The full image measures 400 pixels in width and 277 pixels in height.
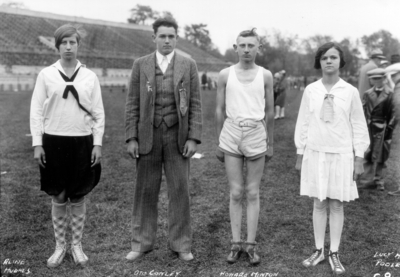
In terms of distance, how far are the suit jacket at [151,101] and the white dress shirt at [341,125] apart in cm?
106

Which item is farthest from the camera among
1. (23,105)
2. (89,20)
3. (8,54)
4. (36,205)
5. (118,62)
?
(89,20)

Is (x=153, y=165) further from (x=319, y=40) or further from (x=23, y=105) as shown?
(x=319, y=40)

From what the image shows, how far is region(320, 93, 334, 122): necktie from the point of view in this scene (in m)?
3.47

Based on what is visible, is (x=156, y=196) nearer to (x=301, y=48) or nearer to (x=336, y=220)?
(x=336, y=220)

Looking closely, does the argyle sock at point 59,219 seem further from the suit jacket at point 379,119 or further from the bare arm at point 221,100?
the suit jacket at point 379,119

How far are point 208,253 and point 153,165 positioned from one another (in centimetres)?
101

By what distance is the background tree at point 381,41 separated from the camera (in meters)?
38.0

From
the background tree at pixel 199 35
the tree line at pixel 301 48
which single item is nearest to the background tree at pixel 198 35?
the background tree at pixel 199 35

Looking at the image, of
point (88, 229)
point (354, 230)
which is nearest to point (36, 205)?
point (88, 229)

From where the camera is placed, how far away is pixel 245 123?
3.59 metres

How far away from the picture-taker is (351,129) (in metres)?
3.54

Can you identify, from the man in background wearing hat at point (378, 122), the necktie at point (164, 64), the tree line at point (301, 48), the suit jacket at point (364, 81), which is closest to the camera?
the necktie at point (164, 64)

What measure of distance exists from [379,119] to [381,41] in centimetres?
4242

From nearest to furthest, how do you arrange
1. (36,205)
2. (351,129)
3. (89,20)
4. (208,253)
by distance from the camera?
(351,129) < (208,253) < (36,205) < (89,20)
